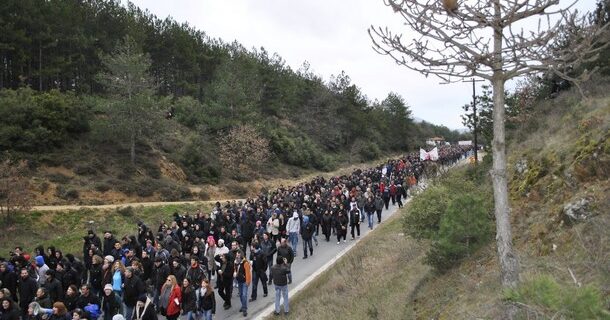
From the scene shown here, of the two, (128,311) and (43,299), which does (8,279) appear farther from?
(128,311)

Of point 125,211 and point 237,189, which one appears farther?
point 237,189

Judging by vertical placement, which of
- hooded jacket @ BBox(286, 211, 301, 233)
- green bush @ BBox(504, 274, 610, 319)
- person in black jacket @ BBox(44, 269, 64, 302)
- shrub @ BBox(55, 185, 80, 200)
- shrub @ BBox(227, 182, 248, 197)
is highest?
shrub @ BBox(55, 185, 80, 200)

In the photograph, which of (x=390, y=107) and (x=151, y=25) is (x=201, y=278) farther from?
(x=390, y=107)

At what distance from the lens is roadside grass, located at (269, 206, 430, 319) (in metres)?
10.9

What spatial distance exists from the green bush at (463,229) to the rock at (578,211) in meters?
1.60

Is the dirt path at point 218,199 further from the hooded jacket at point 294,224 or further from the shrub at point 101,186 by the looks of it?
the hooded jacket at point 294,224

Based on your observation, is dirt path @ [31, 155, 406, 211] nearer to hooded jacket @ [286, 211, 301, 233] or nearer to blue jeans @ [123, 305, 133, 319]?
hooded jacket @ [286, 211, 301, 233]

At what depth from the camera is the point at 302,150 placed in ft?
185

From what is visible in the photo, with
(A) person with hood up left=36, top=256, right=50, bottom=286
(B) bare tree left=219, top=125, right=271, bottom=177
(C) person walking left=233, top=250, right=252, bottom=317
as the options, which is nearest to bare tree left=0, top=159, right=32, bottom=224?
(A) person with hood up left=36, top=256, right=50, bottom=286

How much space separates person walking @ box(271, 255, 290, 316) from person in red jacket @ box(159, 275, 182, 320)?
2631mm

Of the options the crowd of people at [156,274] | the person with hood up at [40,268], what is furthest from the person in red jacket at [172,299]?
the person with hood up at [40,268]

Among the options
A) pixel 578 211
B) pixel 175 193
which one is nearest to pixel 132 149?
pixel 175 193

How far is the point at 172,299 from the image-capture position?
10.1 meters

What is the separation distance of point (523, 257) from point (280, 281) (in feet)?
19.2
